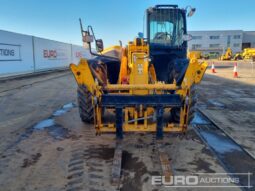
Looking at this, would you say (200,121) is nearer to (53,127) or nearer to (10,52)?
(53,127)

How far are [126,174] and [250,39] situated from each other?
84.7m

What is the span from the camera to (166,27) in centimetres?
618

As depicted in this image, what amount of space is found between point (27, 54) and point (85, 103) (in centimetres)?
1526

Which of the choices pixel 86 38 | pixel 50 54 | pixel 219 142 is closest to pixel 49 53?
pixel 50 54

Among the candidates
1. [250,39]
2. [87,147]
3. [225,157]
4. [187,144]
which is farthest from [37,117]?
[250,39]

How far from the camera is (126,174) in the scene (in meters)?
3.19

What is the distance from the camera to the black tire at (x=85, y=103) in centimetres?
478

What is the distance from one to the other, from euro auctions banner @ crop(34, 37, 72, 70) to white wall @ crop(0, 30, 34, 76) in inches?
48.2

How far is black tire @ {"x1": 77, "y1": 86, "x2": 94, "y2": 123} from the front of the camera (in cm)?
478

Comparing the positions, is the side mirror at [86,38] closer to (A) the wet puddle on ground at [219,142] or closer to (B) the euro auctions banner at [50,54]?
(A) the wet puddle on ground at [219,142]

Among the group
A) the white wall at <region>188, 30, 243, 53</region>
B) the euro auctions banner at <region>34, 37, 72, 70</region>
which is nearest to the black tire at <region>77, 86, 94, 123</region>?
the euro auctions banner at <region>34, 37, 72, 70</region>

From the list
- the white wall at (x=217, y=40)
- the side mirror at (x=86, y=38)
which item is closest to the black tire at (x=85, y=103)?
the side mirror at (x=86, y=38)

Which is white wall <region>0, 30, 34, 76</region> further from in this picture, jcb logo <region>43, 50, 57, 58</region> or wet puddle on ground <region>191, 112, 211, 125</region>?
wet puddle on ground <region>191, 112, 211, 125</region>

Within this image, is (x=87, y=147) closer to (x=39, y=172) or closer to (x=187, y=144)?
(x=39, y=172)
